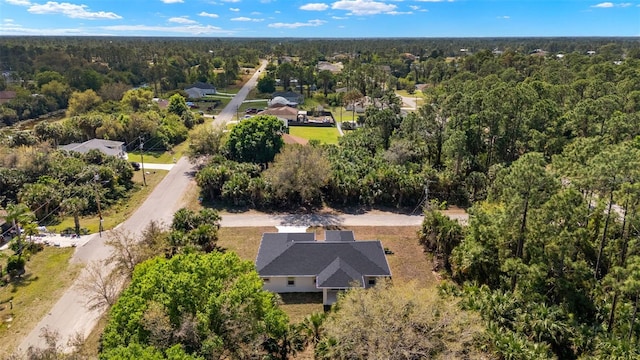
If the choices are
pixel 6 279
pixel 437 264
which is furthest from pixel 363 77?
pixel 6 279

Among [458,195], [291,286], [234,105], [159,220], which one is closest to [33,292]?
[159,220]

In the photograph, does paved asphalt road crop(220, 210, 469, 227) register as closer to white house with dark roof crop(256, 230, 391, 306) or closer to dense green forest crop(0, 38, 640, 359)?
dense green forest crop(0, 38, 640, 359)

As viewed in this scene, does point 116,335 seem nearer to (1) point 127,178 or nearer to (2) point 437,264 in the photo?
(2) point 437,264

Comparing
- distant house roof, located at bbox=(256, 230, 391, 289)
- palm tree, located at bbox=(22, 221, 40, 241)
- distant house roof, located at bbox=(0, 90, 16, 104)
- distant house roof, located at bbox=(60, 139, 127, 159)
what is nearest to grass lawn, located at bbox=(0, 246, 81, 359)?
palm tree, located at bbox=(22, 221, 40, 241)

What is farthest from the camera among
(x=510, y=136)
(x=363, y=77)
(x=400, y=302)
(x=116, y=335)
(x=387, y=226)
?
(x=363, y=77)

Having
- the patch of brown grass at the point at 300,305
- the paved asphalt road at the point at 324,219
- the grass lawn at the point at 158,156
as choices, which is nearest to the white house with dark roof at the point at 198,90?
the grass lawn at the point at 158,156

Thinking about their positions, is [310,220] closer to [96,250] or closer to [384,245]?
[384,245]
